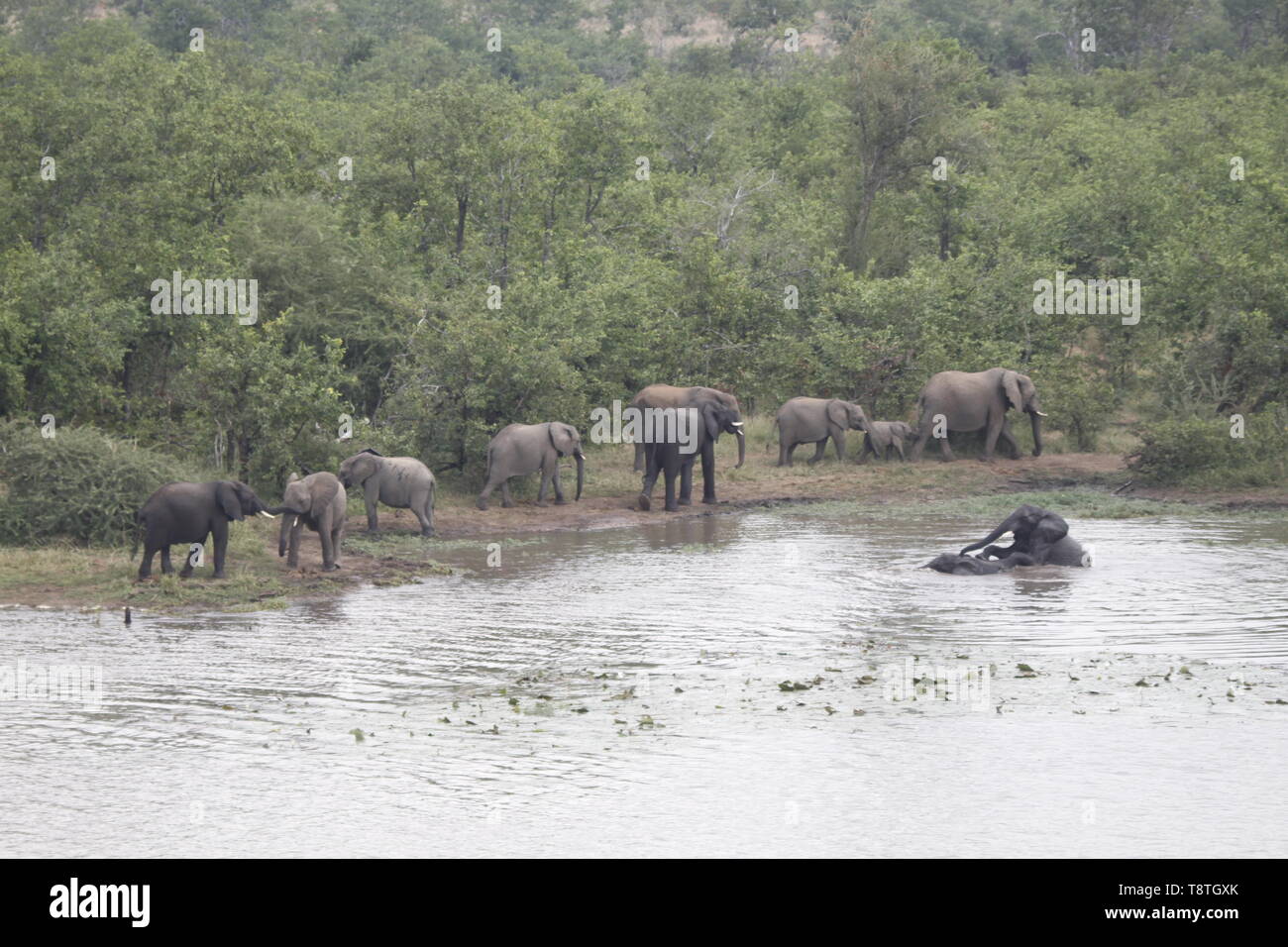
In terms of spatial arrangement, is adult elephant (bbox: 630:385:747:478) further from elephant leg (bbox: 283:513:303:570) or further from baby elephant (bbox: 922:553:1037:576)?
elephant leg (bbox: 283:513:303:570)

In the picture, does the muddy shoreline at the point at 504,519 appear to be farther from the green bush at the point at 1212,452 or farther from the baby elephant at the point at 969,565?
the baby elephant at the point at 969,565

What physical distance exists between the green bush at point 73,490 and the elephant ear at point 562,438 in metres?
5.95

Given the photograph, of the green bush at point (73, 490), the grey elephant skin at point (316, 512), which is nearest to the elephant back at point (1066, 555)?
the grey elephant skin at point (316, 512)

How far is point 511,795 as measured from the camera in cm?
1054

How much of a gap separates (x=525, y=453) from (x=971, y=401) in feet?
28.9

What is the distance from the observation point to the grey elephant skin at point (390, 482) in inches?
823

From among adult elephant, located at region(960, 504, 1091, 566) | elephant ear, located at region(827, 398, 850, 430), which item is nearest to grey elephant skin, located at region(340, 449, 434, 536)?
adult elephant, located at region(960, 504, 1091, 566)

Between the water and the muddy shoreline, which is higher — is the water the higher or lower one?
the lower one

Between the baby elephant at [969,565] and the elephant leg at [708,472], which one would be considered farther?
the elephant leg at [708,472]

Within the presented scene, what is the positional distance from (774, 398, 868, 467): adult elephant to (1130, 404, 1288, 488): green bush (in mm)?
4701

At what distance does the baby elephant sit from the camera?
19.1 m
